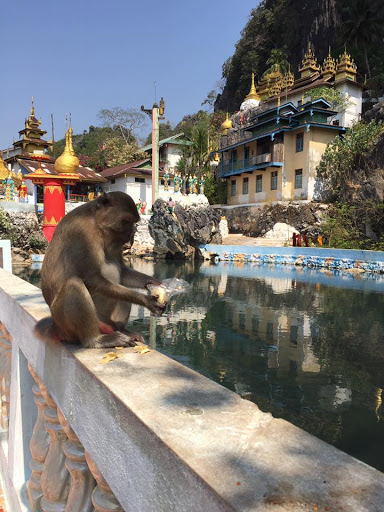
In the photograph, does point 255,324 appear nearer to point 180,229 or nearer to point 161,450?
point 161,450

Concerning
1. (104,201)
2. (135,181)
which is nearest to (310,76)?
(135,181)

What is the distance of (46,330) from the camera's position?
1.77 meters

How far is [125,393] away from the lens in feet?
3.61

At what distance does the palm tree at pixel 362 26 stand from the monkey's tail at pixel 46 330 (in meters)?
33.7

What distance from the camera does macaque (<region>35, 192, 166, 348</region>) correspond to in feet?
5.83

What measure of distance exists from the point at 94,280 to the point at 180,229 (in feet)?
66.0

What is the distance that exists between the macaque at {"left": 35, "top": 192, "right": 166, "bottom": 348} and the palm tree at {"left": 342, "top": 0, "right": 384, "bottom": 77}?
109 ft

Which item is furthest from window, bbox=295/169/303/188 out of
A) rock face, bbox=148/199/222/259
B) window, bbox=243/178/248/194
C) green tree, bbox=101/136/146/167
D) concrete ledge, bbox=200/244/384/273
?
green tree, bbox=101/136/146/167

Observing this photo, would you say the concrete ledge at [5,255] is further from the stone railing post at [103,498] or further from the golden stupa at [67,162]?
the golden stupa at [67,162]

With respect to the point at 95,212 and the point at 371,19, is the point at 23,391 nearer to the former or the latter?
the point at 95,212

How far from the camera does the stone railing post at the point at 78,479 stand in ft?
4.24

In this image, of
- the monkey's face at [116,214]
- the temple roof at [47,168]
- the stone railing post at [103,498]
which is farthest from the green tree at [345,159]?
the stone railing post at [103,498]

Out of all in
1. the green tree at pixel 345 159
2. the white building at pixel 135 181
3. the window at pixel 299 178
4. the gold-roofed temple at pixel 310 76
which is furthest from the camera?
the white building at pixel 135 181

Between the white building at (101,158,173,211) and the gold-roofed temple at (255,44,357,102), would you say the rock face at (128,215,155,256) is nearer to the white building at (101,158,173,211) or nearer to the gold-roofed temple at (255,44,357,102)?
the white building at (101,158,173,211)
